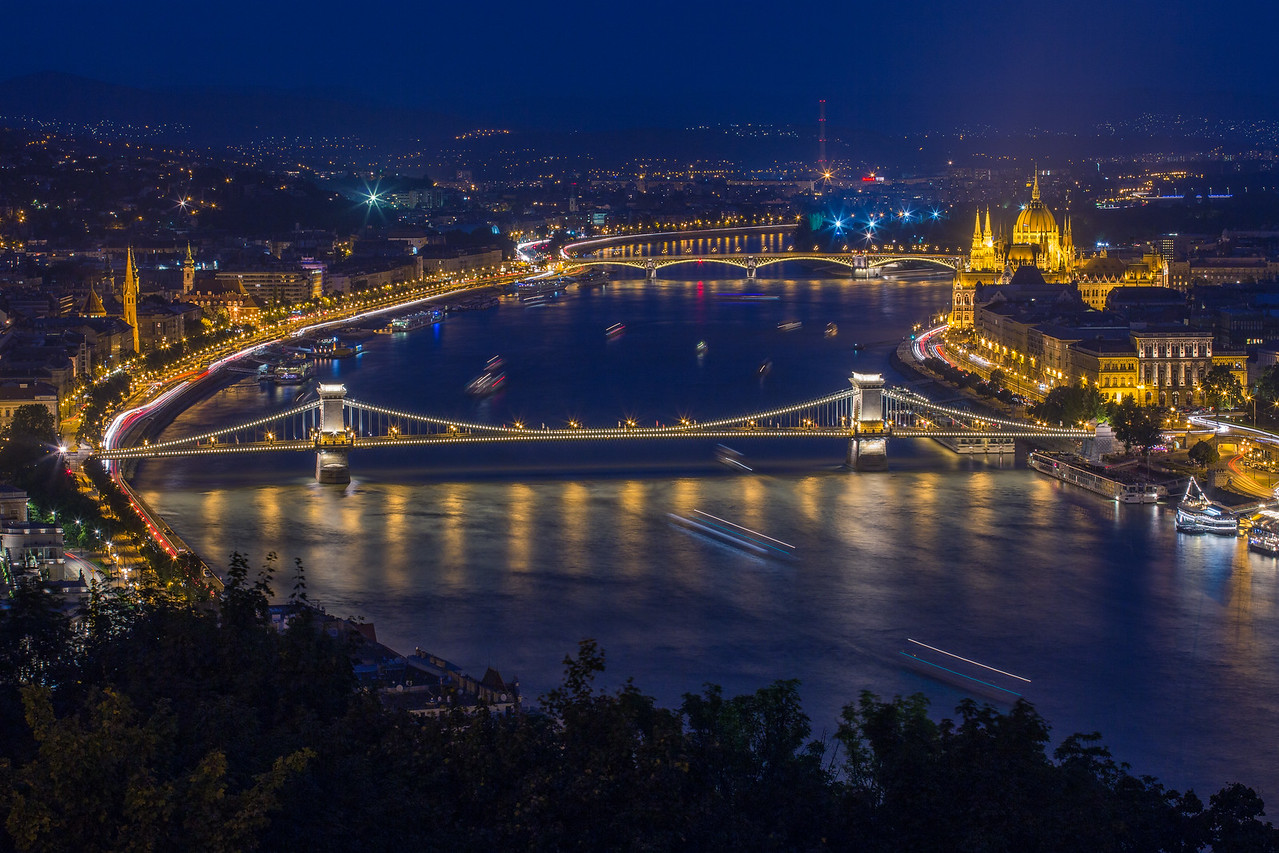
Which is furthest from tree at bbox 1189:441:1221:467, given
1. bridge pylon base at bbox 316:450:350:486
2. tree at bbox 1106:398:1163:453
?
bridge pylon base at bbox 316:450:350:486

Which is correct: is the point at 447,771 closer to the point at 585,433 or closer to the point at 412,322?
the point at 585,433

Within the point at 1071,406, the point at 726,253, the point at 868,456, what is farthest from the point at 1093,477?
the point at 726,253

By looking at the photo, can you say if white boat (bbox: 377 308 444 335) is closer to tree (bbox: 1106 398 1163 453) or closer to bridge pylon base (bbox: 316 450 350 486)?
bridge pylon base (bbox: 316 450 350 486)

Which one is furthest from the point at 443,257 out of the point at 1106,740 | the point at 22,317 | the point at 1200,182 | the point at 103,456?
the point at 1106,740

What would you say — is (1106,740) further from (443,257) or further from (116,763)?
(443,257)

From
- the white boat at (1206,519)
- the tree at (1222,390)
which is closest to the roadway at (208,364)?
the white boat at (1206,519)

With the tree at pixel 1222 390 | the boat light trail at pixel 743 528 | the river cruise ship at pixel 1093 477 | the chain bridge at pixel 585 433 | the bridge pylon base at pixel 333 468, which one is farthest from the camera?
the tree at pixel 1222 390

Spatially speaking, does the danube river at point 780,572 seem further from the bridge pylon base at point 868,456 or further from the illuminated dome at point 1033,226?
the illuminated dome at point 1033,226
